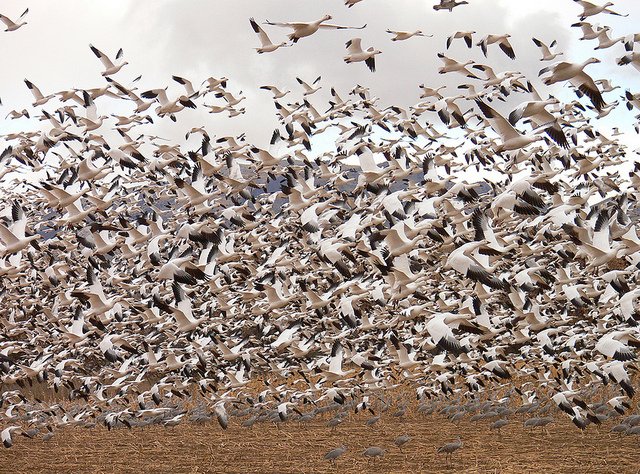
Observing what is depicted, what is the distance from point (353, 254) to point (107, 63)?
263 inches

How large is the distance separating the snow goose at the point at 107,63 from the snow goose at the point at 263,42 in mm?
2882

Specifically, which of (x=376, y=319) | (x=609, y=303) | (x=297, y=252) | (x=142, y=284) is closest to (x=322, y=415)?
(x=376, y=319)

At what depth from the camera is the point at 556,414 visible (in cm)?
1750

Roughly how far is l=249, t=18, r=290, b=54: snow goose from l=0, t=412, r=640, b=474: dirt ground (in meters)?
7.50

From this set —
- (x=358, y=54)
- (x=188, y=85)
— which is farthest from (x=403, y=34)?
(x=188, y=85)

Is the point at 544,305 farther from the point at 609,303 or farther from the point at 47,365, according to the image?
the point at 47,365

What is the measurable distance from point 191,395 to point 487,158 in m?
11.7

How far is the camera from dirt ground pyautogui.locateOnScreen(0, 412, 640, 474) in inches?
512

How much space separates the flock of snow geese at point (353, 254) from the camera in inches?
554

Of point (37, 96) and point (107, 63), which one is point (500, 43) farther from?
point (37, 96)

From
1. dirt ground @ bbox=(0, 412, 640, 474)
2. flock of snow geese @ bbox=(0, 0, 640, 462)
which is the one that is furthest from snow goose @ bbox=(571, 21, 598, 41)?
dirt ground @ bbox=(0, 412, 640, 474)

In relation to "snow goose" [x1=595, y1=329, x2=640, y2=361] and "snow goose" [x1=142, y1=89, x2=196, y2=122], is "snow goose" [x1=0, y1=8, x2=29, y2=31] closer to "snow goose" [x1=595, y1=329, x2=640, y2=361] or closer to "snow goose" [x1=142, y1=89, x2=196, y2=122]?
"snow goose" [x1=142, y1=89, x2=196, y2=122]

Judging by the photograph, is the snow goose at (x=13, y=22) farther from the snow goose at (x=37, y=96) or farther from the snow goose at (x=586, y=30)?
the snow goose at (x=586, y=30)

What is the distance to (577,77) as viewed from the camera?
11.0 meters
